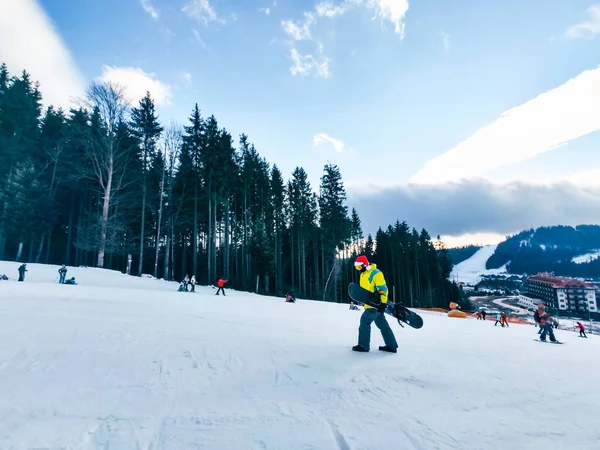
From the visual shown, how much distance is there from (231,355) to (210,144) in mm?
32695

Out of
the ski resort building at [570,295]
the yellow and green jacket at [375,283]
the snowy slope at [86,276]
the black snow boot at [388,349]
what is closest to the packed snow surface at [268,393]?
the black snow boot at [388,349]

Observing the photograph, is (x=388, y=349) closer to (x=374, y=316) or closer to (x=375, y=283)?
(x=374, y=316)

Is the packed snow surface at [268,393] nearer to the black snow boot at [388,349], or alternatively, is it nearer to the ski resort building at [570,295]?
the black snow boot at [388,349]

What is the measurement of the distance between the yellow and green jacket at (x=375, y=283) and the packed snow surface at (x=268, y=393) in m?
1.15

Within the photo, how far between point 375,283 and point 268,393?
294cm

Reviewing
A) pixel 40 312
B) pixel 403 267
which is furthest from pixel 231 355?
pixel 403 267

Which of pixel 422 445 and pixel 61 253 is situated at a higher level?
pixel 61 253

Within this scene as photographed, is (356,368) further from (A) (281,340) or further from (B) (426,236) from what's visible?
(B) (426,236)

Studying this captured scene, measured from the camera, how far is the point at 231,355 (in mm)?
5031

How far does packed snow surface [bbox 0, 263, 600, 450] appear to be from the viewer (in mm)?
2643

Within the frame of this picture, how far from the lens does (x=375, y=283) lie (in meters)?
5.72

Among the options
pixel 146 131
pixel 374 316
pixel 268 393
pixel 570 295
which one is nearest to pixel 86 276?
Answer: pixel 146 131

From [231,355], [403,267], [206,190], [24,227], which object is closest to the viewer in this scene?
[231,355]

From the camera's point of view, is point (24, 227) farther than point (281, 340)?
Yes
